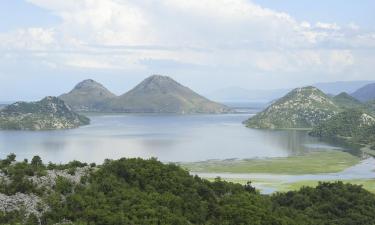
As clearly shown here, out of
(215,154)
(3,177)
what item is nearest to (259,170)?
(215,154)

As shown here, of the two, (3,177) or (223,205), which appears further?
(223,205)

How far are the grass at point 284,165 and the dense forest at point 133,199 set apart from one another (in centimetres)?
7752

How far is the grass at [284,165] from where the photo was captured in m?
150

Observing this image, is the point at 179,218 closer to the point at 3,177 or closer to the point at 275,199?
the point at 3,177

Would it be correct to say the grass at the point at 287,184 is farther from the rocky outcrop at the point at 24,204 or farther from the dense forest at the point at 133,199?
the rocky outcrop at the point at 24,204

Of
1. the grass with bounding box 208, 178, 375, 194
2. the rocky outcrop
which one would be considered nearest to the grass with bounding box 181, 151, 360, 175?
the grass with bounding box 208, 178, 375, 194

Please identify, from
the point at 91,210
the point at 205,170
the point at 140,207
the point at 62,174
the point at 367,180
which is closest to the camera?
the point at 91,210

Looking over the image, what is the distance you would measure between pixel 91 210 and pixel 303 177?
99.8 metres

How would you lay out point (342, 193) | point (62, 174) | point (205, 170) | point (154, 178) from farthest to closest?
point (205, 170)
point (342, 193)
point (154, 178)
point (62, 174)

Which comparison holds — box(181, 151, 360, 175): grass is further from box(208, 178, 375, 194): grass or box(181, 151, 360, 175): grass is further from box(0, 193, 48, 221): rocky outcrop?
box(0, 193, 48, 221): rocky outcrop

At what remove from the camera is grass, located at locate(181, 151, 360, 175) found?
149500 mm

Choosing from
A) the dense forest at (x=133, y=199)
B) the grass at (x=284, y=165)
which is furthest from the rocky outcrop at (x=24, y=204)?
the grass at (x=284, y=165)

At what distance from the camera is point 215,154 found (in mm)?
191000

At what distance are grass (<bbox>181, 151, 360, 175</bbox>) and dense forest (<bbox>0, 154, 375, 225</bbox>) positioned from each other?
254 feet
